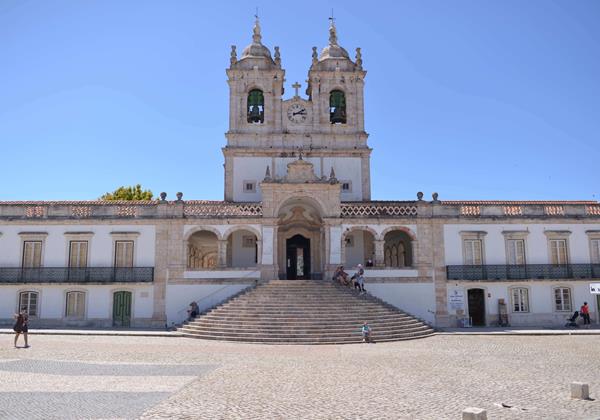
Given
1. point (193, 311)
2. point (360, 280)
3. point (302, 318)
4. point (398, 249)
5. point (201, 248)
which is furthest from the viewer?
point (201, 248)

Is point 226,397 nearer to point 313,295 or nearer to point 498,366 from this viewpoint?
point 498,366

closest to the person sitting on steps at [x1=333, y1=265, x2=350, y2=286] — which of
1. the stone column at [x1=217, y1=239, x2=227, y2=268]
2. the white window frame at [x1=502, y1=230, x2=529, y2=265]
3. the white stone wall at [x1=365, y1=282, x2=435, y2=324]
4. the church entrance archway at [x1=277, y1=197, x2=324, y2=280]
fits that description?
the white stone wall at [x1=365, y1=282, x2=435, y2=324]

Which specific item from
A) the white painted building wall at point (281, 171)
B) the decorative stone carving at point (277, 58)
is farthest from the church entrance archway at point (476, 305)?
the decorative stone carving at point (277, 58)

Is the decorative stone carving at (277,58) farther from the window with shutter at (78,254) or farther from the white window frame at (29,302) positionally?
the white window frame at (29,302)

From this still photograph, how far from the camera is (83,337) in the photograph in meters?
19.3

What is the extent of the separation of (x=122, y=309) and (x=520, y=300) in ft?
62.2

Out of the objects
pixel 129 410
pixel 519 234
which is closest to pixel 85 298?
pixel 129 410

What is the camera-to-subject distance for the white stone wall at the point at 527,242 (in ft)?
80.5

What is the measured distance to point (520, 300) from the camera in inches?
957

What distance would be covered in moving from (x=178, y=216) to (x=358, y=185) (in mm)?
10345

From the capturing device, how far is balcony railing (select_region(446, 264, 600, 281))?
79.3ft

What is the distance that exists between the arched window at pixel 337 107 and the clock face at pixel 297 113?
5.37 feet

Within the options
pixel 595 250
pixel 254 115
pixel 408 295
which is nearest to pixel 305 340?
pixel 408 295

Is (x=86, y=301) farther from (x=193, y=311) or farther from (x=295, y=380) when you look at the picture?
(x=295, y=380)
